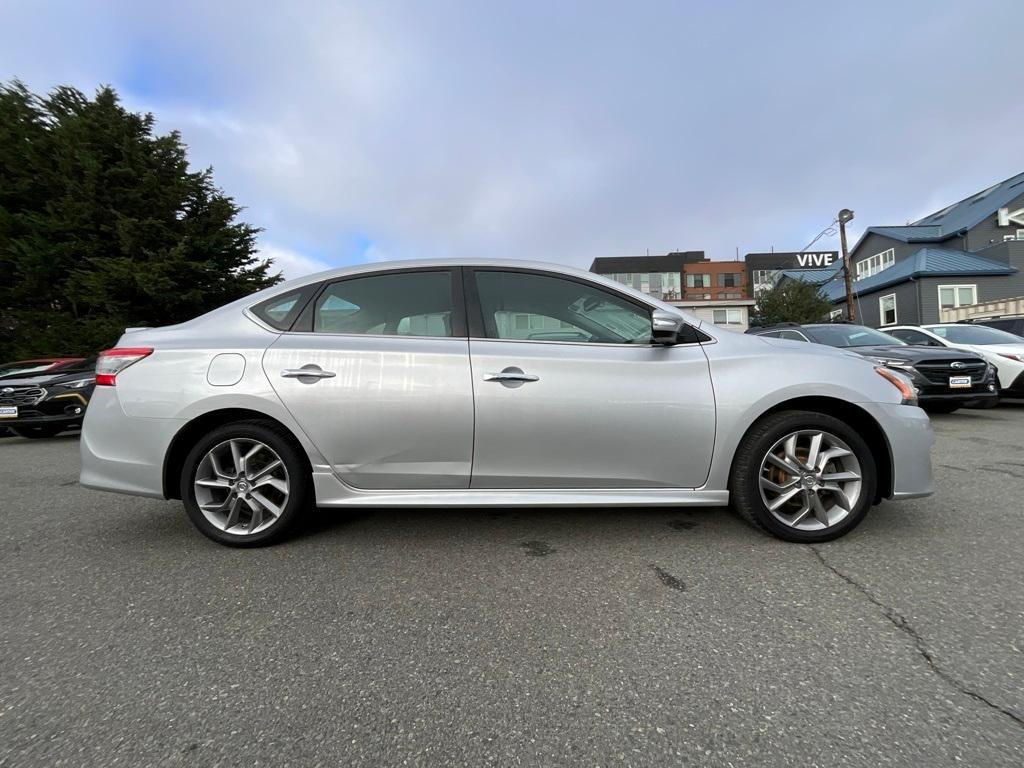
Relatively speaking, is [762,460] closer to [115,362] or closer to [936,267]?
[115,362]

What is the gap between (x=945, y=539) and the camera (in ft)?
9.04

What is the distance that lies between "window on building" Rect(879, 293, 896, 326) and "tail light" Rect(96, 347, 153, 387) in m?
32.5

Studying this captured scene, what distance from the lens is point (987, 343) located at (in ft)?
27.7

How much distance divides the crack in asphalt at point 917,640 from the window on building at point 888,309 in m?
30.7

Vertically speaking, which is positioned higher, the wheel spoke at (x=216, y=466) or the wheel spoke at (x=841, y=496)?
the wheel spoke at (x=216, y=466)

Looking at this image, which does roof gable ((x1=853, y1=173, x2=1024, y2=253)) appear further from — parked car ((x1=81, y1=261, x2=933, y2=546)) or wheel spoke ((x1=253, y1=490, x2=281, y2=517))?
wheel spoke ((x1=253, y1=490, x2=281, y2=517))

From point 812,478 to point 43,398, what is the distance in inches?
364

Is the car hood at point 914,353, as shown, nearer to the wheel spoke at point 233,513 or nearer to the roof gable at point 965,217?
the wheel spoke at point 233,513

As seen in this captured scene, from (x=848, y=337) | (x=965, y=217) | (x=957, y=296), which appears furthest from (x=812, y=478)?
(x=965, y=217)

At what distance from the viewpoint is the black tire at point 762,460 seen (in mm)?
2689

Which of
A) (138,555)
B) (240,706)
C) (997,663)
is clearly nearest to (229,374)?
(138,555)

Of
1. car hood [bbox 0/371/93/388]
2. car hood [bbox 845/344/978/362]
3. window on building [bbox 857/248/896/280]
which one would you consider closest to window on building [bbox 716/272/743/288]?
window on building [bbox 857/248/896/280]

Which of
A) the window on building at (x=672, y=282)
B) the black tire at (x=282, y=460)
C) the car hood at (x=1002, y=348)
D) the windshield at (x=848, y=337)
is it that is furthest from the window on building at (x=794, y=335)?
the window on building at (x=672, y=282)

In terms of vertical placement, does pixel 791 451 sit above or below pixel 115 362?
below
